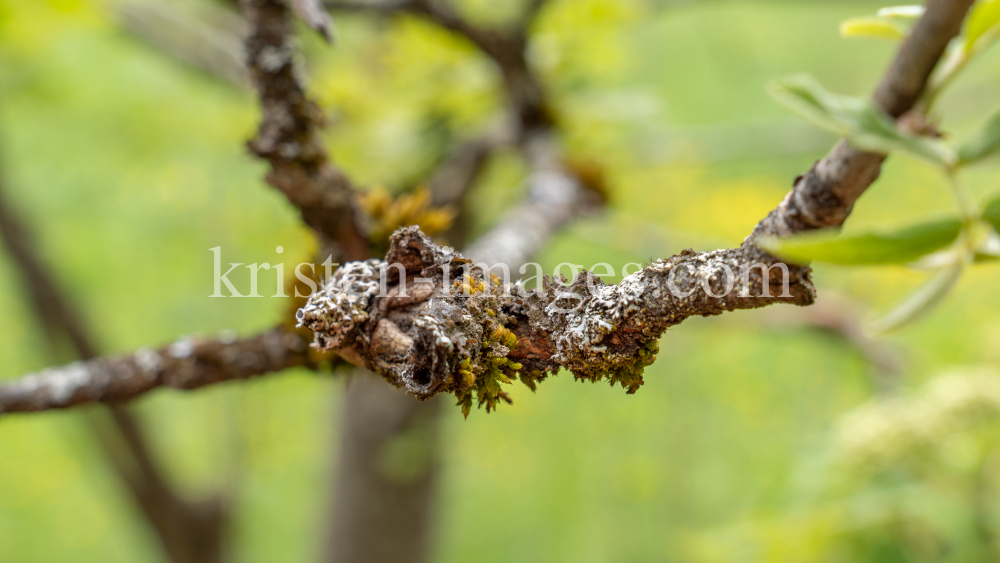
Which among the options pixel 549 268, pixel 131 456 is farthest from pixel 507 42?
pixel 131 456

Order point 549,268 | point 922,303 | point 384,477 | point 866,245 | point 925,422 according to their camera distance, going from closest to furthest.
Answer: point 866,245 < point 922,303 < point 925,422 < point 384,477 < point 549,268

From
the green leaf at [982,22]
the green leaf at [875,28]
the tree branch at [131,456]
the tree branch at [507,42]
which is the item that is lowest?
the tree branch at [131,456]

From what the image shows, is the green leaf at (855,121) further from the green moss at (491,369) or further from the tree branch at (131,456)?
the tree branch at (131,456)

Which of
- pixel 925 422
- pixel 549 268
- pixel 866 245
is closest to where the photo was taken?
pixel 866 245

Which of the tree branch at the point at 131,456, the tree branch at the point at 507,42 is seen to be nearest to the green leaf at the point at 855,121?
the tree branch at the point at 507,42

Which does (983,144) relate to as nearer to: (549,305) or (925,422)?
(549,305)

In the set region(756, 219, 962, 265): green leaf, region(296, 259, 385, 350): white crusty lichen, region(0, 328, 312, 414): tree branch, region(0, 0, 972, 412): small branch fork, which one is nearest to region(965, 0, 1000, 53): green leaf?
region(0, 0, 972, 412): small branch fork

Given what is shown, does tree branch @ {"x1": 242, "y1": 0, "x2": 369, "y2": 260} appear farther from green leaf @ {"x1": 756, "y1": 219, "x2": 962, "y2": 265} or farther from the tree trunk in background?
the tree trunk in background
